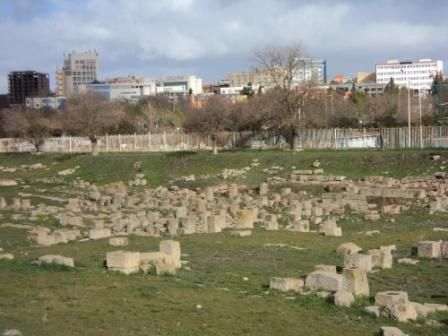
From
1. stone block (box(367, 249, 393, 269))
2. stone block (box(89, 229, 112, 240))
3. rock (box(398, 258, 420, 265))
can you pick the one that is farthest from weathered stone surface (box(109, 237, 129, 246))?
rock (box(398, 258, 420, 265))

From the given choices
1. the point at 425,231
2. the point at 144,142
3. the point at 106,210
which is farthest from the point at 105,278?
the point at 144,142

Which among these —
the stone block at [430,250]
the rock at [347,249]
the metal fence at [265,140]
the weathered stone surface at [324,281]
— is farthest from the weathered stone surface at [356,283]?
the metal fence at [265,140]

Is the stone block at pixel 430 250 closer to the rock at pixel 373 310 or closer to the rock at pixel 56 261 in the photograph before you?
the rock at pixel 373 310

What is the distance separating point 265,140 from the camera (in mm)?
74562

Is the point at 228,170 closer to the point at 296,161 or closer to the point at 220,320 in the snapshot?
the point at 296,161

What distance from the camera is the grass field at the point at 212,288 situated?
1156 centimetres

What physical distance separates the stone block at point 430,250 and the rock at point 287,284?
18.3 ft

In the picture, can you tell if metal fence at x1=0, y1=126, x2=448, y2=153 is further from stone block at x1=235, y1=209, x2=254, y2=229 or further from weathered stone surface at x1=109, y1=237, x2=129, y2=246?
weathered stone surface at x1=109, y1=237, x2=129, y2=246

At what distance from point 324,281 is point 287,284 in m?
0.80

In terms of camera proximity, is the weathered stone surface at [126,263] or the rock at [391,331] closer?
the rock at [391,331]

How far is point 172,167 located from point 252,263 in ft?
131

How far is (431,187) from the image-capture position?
38.6m

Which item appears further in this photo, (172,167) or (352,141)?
(352,141)

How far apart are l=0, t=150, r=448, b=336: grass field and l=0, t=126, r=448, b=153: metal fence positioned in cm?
3409
